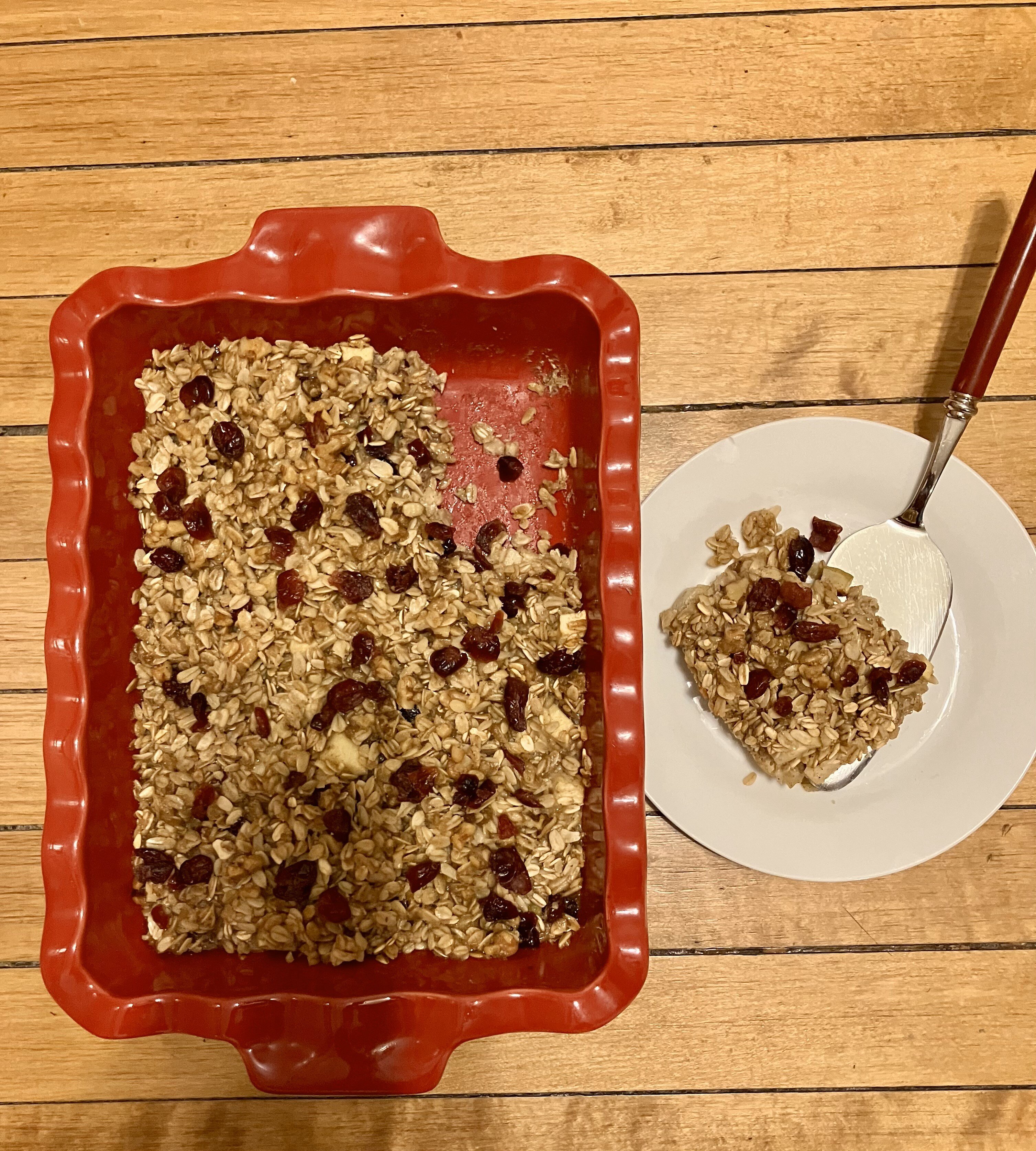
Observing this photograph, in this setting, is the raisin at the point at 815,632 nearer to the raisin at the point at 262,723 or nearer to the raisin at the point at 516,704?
the raisin at the point at 516,704

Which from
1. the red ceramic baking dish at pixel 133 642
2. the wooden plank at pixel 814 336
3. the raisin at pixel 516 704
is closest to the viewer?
the red ceramic baking dish at pixel 133 642

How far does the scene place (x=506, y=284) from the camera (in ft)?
2.77

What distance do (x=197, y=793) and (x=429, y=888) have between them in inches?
10.7

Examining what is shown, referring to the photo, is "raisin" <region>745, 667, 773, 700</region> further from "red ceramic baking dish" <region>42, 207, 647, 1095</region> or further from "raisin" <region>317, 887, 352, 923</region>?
"raisin" <region>317, 887, 352, 923</region>

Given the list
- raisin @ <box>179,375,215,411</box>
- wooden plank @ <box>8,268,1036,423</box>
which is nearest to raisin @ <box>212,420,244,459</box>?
raisin @ <box>179,375,215,411</box>

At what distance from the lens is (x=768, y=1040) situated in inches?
38.6

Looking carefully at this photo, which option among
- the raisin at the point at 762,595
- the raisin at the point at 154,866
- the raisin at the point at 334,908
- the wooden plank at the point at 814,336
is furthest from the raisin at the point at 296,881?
the wooden plank at the point at 814,336

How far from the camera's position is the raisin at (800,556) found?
951 mm

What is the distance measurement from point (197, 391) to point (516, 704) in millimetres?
488

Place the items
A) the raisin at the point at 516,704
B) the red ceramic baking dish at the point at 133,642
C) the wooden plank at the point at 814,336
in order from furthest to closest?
the wooden plank at the point at 814,336 < the raisin at the point at 516,704 < the red ceramic baking dish at the point at 133,642

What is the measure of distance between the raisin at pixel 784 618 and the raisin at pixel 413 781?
1.35 ft

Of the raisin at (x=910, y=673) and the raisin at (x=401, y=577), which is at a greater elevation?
the raisin at (x=401, y=577)

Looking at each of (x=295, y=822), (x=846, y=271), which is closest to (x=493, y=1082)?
Answer: (x=295, y=822)

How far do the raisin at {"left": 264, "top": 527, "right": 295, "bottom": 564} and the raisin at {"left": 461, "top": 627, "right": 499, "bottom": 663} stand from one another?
0.71 ft
